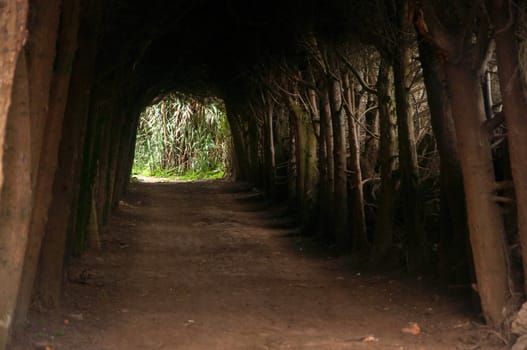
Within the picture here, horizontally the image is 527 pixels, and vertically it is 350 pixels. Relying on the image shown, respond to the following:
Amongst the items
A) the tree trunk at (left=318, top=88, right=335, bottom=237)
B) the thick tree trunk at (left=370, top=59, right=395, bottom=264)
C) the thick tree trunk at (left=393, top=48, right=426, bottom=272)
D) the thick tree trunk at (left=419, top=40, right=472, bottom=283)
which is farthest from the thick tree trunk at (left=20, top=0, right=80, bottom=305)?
the tree trunk at (left=318, top=88, right=335, bottom=237)

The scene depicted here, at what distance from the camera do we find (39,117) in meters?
7.33

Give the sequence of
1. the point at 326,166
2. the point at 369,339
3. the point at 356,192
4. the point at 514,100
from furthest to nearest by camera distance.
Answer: the point at 326,166 → the point at 356,192 → the point at 369,339 → the point at 514,100

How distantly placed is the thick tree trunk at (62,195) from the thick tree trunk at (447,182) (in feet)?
14.3

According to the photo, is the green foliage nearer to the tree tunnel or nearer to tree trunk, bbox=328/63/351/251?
the tree tunnel

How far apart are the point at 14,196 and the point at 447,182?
5.61 metres

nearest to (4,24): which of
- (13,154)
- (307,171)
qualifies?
(13,154)

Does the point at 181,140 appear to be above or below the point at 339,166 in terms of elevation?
above

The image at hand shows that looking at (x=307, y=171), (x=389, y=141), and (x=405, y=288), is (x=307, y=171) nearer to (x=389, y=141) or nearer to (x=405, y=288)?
(x=389, y=141)

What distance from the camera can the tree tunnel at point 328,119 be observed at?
7367 mm

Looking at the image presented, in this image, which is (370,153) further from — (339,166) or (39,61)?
(39,61)

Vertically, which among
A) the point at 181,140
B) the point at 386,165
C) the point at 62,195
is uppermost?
the point at 181,140

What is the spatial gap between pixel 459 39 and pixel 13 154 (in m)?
4.56

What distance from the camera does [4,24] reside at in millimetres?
5586

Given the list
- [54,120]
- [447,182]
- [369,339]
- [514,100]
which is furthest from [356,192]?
[54,120]
